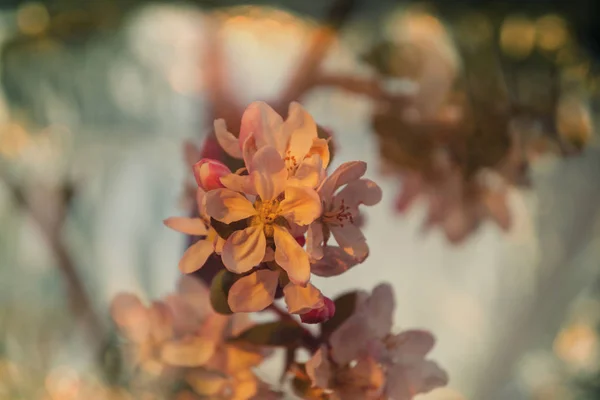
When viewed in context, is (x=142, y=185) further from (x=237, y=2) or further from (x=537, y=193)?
(x=537, y=193)

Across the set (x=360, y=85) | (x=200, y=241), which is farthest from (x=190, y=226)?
(x=360, y=85)

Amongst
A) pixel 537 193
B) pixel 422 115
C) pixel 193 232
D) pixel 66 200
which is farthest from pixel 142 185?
pixel 537 193

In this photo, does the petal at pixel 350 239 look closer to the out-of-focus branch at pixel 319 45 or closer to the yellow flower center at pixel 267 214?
the yellow flower center at pixel 267 214

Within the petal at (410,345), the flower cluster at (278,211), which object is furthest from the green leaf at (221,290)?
the petal at (410,345)

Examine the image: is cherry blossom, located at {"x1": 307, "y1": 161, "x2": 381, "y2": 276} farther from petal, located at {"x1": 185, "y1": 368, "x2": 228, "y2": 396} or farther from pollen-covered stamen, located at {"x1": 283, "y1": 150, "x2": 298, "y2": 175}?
petal, located at {"x1": 185, "y1": 368, "x2": 228, "y2": 396}

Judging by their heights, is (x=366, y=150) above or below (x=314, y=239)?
above

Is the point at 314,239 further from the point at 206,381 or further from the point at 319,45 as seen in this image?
the point at 319,45

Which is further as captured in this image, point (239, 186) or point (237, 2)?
point (237, 2)
